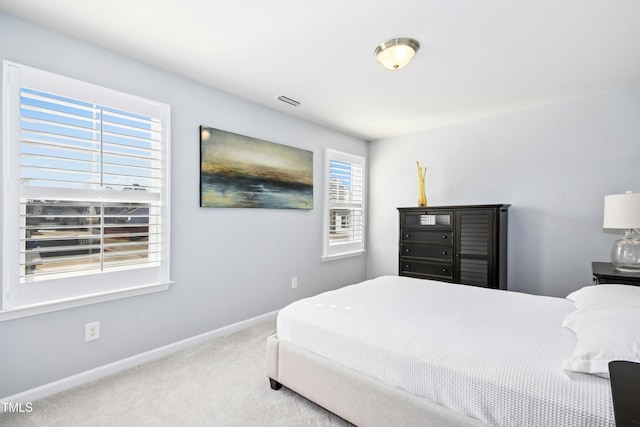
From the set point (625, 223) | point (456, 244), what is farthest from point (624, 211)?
point (456, 244)

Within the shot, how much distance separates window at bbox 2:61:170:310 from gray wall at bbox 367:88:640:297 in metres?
3.37

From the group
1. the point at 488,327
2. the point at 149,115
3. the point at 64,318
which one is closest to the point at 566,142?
the point at 488,327

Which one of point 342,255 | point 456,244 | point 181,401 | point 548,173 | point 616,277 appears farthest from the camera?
point 342,255

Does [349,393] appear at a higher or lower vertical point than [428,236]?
lower

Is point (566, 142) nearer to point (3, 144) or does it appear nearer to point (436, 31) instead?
point (436, 31)

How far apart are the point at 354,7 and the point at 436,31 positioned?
23.7 inches

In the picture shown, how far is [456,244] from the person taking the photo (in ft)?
11.3

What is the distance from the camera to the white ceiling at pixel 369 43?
70.1 inches

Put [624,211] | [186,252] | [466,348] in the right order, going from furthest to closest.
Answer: [186,252]
[624,211]
[466,348]

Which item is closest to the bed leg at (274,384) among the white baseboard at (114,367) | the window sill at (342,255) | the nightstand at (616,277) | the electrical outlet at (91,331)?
the white baseboard at (114,367)

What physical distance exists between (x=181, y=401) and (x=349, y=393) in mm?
1103

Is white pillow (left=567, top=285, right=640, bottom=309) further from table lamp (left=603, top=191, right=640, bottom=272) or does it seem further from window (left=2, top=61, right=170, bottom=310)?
window (left=2, top=61, right=170, bottom=310)

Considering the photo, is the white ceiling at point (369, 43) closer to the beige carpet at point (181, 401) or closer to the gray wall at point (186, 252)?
the gray wall at point (186, 252)

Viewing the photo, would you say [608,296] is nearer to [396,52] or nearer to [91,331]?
[396,52]
